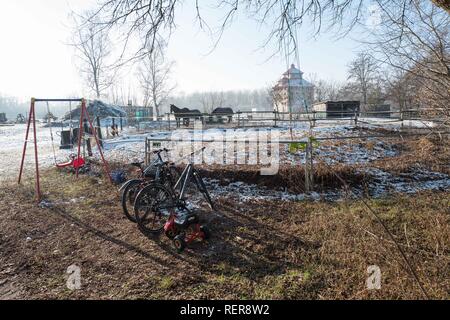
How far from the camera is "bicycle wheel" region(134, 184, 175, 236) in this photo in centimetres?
477

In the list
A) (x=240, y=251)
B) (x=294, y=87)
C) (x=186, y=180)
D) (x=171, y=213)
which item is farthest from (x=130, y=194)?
(x=294, y=87)

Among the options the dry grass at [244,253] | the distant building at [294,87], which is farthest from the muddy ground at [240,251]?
the distant building at [294,87]

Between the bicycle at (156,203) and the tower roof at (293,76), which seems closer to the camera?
the tower roof at (293,76)

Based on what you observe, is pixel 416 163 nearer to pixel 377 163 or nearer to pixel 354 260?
pixel 377 163

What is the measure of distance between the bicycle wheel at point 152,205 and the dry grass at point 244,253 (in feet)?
0.75

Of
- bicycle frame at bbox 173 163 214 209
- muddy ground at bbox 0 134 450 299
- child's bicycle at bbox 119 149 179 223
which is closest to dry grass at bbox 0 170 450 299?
muddy ground at bbox 0 134 450 299

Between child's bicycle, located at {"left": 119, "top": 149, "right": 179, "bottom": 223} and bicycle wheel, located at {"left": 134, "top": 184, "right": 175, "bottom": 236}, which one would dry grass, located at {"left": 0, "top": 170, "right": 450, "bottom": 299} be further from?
child's bicycle, located at {"left": 119, "top": 149, "right": 179, "bottom": 223}

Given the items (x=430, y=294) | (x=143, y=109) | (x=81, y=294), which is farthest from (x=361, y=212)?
(x=143, y=109)

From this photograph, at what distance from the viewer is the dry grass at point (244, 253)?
10.2ft

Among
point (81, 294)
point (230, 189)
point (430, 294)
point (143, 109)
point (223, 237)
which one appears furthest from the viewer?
point (143, 109)

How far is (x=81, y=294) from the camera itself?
3.21m

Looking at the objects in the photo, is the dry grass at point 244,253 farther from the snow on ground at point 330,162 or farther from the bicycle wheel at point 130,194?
the snow on ground at point 330,162

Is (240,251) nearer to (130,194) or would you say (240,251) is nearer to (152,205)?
(152,205)
